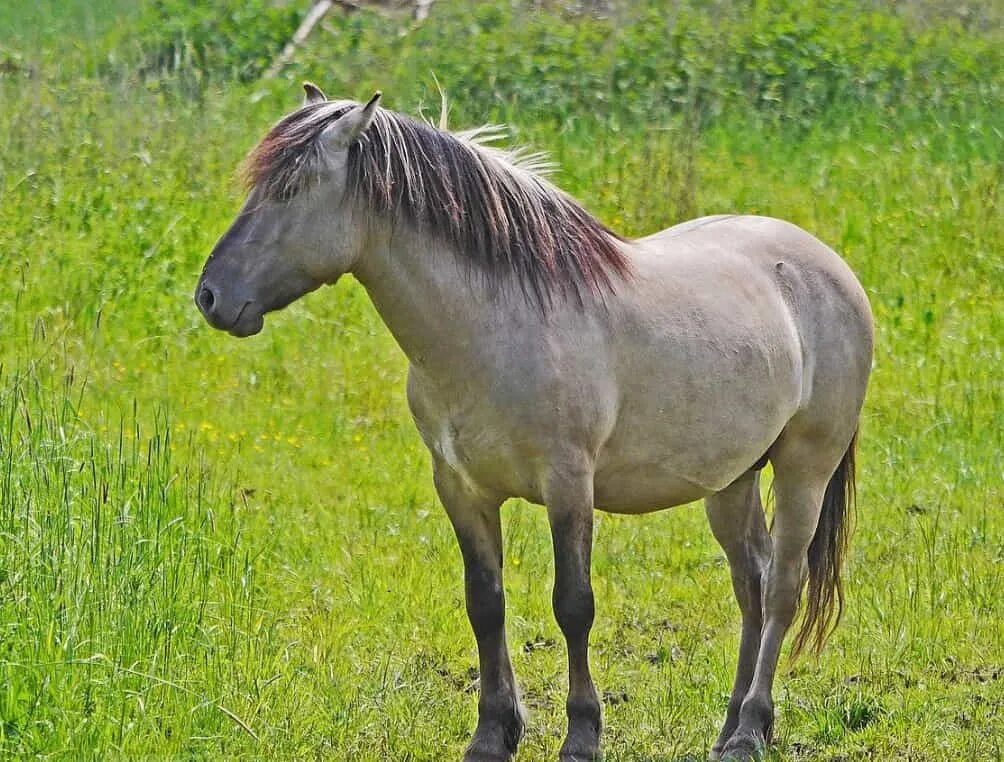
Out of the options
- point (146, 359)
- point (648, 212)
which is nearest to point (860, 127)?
point (648, 212)

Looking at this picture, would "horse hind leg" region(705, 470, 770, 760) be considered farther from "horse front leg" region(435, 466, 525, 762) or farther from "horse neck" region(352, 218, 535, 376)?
"horse neck" region(352, 218, 535, 376)

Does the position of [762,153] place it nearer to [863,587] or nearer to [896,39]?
[896,39]

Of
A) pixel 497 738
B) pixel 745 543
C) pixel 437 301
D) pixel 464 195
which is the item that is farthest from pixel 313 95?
pixel 745 543

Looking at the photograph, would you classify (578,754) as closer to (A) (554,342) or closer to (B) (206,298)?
(A) (554,342)

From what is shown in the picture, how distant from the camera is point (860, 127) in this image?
527 inches

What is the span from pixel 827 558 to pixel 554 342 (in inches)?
65.9

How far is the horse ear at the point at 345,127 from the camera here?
16.3 feet

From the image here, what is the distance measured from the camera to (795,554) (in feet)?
19.8

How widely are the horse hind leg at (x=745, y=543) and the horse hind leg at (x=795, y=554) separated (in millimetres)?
85

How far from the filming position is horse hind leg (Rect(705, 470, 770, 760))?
621cm

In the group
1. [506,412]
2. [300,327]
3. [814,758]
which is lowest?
[300,327]

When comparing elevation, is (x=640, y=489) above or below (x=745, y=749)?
above

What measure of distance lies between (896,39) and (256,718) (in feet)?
34.8

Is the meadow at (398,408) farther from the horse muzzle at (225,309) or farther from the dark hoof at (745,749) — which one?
the horse muzzle at (225,309)
